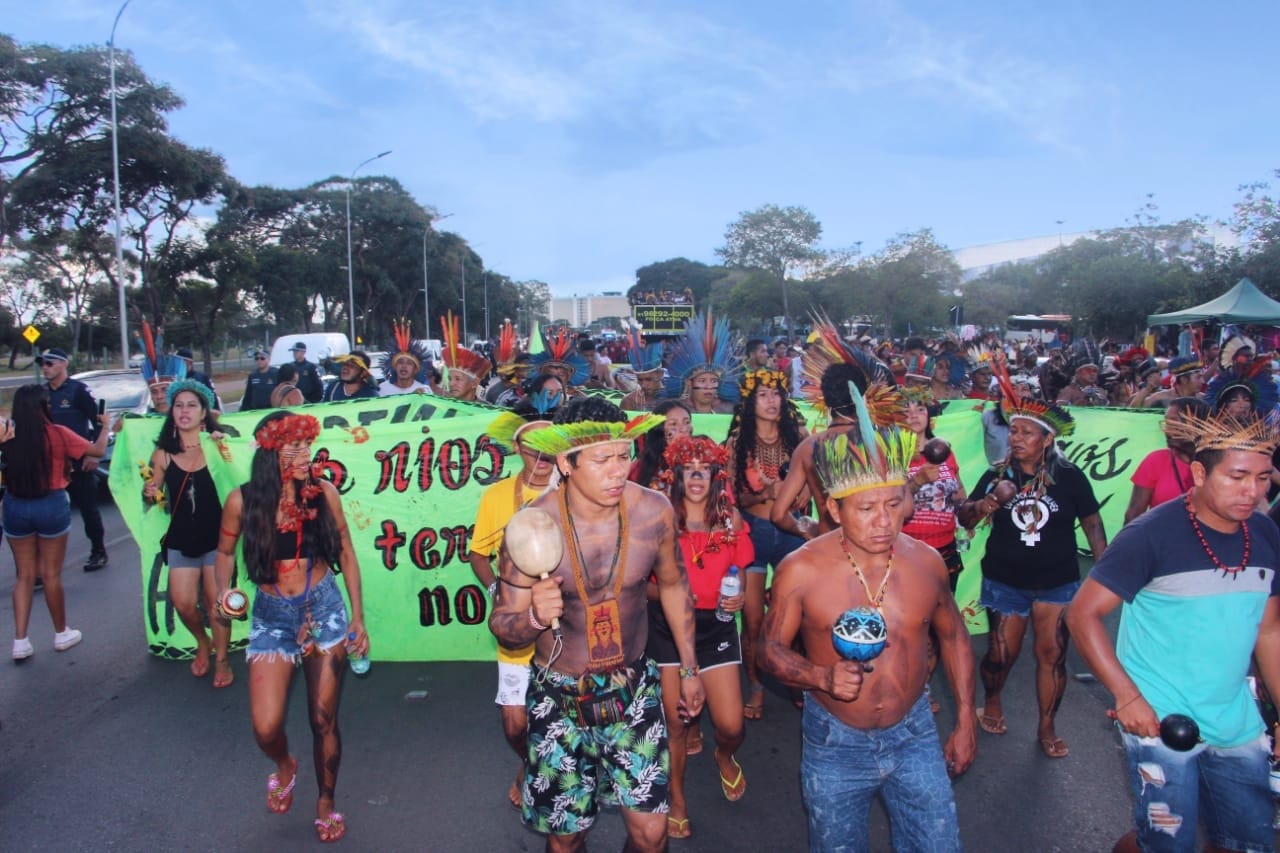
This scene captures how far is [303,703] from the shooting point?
5379mm

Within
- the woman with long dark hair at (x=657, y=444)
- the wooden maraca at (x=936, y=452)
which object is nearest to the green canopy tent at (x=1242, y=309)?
the wooden maraca at (x=936, y=452)

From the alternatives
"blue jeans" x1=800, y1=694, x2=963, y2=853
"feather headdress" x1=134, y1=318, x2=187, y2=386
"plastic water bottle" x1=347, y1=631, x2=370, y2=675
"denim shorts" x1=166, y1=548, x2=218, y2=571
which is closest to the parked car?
"feather headdress" x1=134, y1=318, x2=187, y2=386

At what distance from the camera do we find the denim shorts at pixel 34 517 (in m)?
5.78

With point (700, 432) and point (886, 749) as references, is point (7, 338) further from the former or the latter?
point (886, 749)

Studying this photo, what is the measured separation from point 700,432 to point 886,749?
3915 mm

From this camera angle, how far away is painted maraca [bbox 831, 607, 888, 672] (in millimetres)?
2572

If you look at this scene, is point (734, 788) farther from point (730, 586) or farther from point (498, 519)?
point (498, 519)

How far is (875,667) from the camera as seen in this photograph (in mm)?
2836

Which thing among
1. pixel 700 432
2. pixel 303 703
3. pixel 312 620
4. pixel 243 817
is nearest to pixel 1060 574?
pixel 700 432

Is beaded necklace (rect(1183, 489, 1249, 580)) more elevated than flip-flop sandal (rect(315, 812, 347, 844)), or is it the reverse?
beaded necklace (rect(1183, 489, 1249, 580))

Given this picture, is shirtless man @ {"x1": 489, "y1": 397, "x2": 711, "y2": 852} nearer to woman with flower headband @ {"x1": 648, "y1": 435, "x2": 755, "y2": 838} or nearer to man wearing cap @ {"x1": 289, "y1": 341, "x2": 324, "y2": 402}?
woman with flower headband @ {"x1": 648, "y1": 435, "x2": 755, "y2": 838}

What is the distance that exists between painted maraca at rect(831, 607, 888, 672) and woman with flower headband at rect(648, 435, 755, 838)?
1.20m

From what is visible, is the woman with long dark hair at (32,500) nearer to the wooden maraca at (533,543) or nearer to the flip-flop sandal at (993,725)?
the wooden maraca at (533,543)

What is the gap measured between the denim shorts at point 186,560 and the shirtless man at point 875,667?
404 cm
